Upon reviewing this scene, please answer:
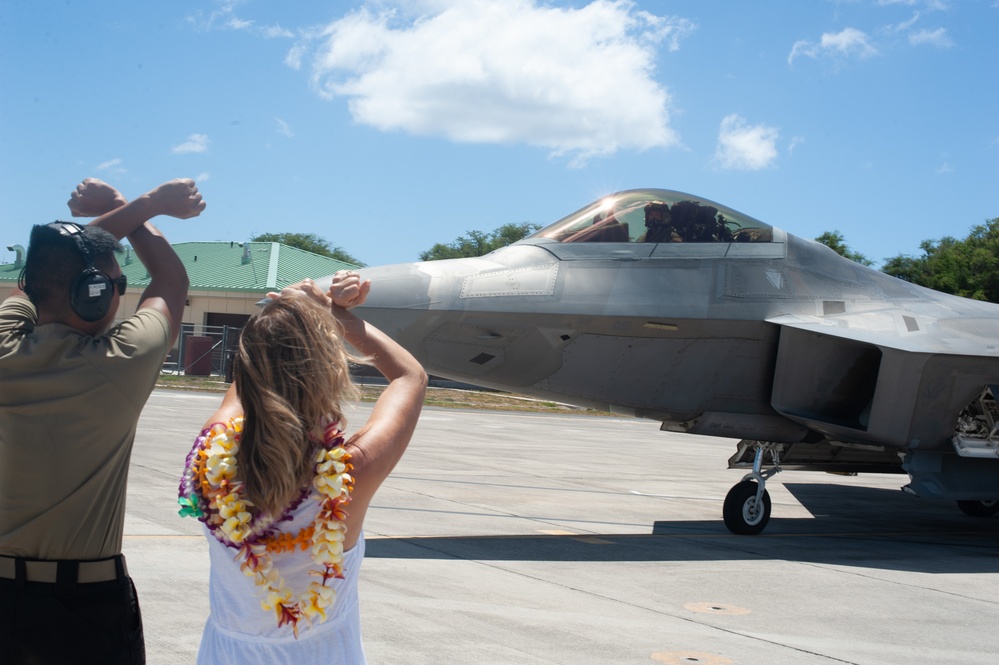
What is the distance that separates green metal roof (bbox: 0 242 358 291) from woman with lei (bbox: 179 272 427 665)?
4559cm

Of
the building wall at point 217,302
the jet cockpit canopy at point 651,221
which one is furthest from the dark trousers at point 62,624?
the building wall at point 217,302

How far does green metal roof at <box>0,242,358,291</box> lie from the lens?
4897 cm

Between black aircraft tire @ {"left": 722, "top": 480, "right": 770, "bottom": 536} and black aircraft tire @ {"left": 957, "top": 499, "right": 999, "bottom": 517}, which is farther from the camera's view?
black aircraft tire @ {"left": 957, "top": 499, "right": 999, "bottom": 517}

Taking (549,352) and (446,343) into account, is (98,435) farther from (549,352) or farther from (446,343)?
(549,352)

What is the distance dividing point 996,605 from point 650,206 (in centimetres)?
477

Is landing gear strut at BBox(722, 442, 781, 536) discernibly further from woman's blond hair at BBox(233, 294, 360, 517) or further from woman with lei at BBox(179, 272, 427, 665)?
woman's blond hair at BBox(233, 294, 360, 517)

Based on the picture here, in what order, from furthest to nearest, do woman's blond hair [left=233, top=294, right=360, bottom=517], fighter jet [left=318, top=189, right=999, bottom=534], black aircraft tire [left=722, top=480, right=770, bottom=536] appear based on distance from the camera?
black aircraft tire [left=722, top=480, right=770, bottom=536]
fighter jet [left=318, top=189, right=999, bottom=534]
woman's blond hair [left=233, top=294, right=360, bottom=517]

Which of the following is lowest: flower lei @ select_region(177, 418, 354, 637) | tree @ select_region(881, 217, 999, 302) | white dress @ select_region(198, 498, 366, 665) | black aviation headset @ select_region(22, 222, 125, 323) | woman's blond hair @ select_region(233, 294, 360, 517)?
white dress @ select_region(198, 498, 366, 665)

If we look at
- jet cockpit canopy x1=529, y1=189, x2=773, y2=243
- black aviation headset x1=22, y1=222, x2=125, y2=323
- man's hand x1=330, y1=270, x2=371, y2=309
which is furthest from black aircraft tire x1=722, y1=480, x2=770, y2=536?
black aviation headset x1=22, y1=222, x2=125, y2=323

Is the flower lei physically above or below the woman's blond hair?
below

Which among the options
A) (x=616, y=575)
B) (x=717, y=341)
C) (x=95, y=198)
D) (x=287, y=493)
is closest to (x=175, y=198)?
(x=95, y=198)

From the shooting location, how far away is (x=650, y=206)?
9.68 m

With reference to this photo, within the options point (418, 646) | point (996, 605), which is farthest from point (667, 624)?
point (996, 605)

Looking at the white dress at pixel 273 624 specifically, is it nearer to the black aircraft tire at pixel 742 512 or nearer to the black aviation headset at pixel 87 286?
the black aviation headset at pixel 87 286
